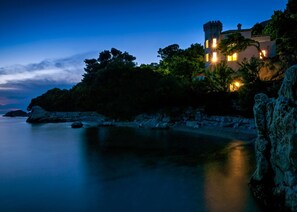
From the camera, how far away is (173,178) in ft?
40.7

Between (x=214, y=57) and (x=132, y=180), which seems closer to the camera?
(x=132, y=180)

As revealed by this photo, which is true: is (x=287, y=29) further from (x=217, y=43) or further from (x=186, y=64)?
(x=186, y=64)

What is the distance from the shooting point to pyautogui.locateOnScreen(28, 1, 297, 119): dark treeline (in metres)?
26.6

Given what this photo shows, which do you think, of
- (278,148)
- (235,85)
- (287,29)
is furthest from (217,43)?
(278,148)

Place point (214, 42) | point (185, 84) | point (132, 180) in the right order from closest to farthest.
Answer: point (132, 180) → point (185, 84) → point (214, 42)

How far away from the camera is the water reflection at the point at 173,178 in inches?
356

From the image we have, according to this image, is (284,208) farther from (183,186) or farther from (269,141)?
(183,186)

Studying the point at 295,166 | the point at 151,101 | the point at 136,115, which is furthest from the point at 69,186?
the point at 136,115

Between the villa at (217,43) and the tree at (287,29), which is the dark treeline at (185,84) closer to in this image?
the tree at (287,29)

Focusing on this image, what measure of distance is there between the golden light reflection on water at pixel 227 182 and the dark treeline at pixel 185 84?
11973 mm

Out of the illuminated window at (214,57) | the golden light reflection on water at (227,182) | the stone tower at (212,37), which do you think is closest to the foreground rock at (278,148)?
the golden light reflection on water at (227,182)

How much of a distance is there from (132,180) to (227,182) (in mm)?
4728

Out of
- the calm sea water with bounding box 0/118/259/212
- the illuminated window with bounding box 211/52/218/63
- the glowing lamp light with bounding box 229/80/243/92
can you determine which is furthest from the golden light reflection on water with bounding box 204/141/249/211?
the illuminated window with bounding box 211/52/218/63

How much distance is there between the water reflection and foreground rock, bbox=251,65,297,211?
2.88 ft
